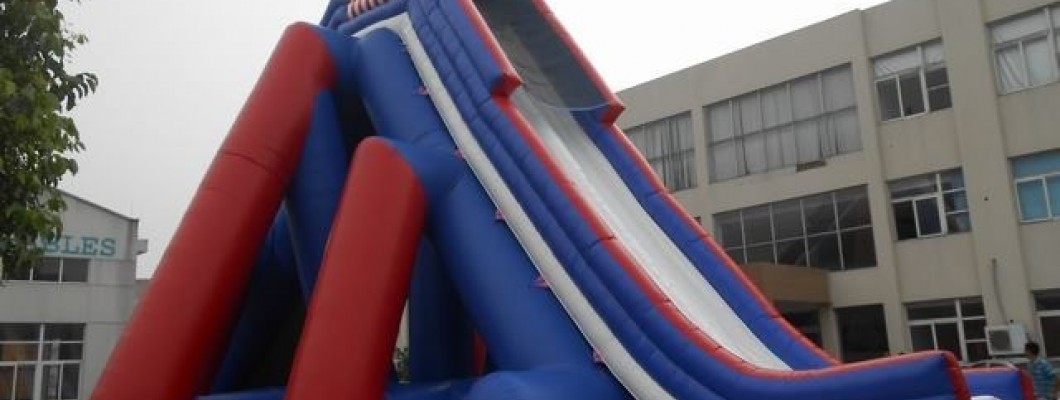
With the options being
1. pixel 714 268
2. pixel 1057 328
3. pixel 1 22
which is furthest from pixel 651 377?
pixel 1057 328

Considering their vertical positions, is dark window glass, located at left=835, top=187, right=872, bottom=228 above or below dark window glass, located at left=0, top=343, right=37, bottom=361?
above

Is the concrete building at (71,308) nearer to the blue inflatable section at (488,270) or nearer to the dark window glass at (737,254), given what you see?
the dark window glass at (737,254)

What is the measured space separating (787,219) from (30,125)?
57.6 feet

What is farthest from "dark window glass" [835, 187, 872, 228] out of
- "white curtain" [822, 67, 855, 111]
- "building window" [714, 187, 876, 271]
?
"white curtain" [822, 67, 855, 111]

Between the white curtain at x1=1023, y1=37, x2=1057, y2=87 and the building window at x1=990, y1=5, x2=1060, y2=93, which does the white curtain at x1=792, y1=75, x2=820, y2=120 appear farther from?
the white curtain at x1=1023, y1=37, x2=1057, y2=87

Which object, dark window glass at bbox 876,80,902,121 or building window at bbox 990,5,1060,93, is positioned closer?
building window at bbox 990,5,1060,93

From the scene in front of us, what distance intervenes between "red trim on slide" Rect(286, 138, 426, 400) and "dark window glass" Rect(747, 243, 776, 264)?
15559 millimetres

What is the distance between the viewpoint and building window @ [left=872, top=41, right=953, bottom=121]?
1903 centimetres

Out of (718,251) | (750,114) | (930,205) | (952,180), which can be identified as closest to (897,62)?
(952,180)

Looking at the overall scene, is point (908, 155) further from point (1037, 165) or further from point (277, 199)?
point (277, 199)

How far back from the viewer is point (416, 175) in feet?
24.0

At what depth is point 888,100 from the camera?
19.9 m

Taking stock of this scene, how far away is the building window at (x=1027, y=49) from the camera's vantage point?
17547 mm

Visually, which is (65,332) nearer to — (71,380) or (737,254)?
(71,380)
